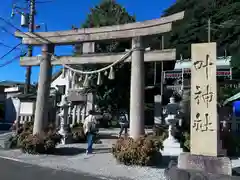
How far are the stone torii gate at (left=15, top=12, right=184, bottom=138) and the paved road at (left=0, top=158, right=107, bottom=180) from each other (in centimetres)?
260

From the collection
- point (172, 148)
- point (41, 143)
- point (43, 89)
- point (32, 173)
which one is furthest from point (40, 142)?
point (172, 148)

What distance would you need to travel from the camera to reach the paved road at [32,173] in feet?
24.8

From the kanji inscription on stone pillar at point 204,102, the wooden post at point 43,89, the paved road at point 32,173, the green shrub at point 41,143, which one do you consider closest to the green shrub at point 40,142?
the green shrub at point 41,143

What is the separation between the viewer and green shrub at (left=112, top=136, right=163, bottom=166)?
880cm

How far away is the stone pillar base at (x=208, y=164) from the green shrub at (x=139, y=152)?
1896 millimetres

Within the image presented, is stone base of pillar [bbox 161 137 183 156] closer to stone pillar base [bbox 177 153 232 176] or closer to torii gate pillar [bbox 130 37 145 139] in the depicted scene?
→ torii gate pillar [bbox 130 37 145 139]

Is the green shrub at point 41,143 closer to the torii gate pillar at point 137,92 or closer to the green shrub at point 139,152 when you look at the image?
the green shrub at point 139,152

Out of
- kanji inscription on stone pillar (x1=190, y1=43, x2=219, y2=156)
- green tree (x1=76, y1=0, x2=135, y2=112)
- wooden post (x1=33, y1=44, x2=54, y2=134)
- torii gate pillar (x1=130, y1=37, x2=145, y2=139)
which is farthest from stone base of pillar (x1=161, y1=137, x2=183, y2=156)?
green tree (x1=76, y1=0, x2=135, y2=112)

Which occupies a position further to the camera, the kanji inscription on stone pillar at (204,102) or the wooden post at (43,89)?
the wooden post at (43,89)

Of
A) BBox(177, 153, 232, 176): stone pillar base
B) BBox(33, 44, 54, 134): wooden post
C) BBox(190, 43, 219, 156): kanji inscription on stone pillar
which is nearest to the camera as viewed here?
BBox(177, 153, 232, 176): stone pillar base

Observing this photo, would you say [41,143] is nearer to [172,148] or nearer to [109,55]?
[109,55]

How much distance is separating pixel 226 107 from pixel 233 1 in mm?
13010

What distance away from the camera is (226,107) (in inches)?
638

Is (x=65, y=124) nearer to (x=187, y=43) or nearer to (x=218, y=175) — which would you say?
(x=218, y=175)
